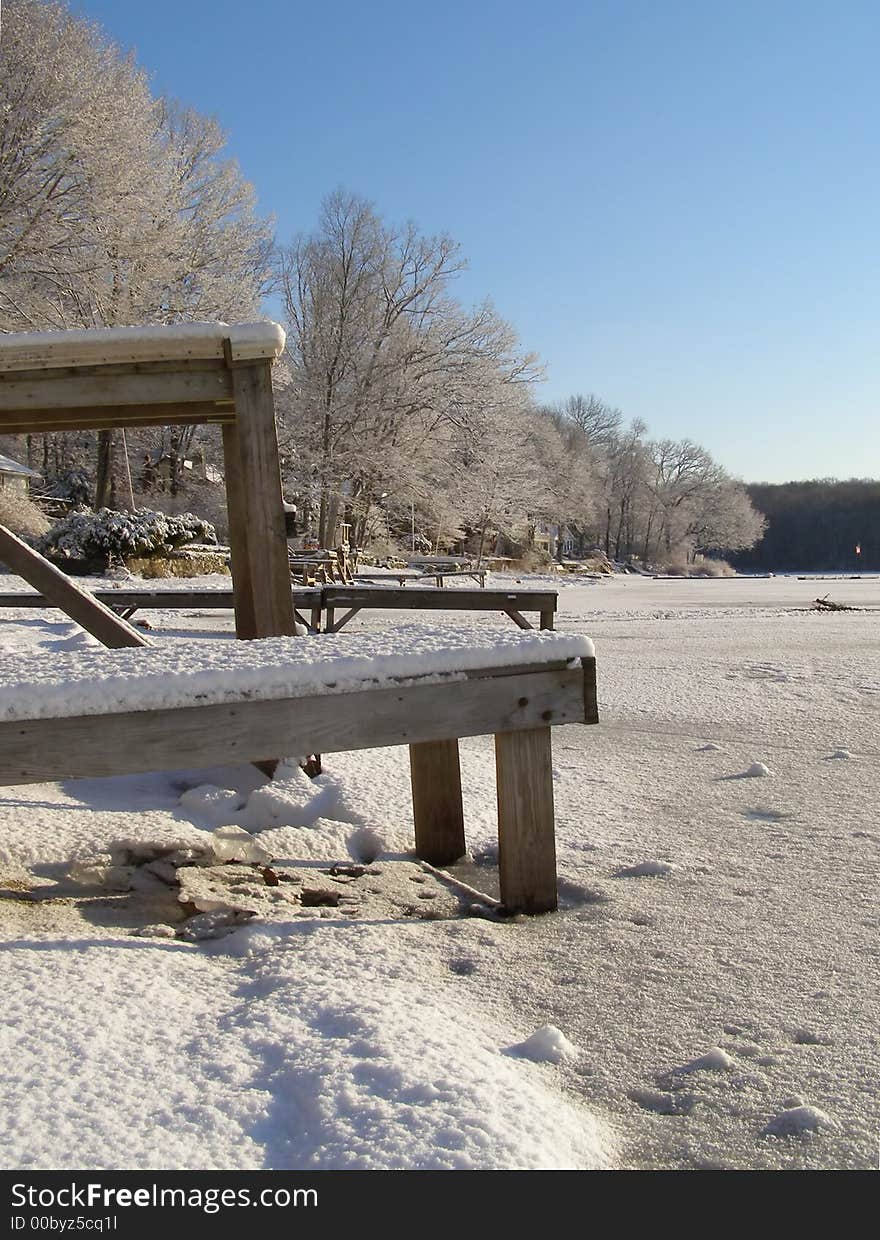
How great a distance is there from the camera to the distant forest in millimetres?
90812

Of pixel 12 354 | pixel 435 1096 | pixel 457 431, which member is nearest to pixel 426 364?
pixel 457 431

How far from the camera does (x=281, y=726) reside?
2.61 meters

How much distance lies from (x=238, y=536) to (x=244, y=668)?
95.7 inches

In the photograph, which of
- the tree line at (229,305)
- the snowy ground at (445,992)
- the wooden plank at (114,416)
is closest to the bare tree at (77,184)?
the tree line at (229,305)

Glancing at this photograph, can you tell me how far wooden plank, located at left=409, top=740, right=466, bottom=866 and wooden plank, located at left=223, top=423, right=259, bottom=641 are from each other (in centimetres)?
115

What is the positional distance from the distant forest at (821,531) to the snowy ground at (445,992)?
288 feet

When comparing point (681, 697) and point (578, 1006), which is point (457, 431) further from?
point (578, 1006)

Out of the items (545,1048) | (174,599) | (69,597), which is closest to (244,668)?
(545,1048)

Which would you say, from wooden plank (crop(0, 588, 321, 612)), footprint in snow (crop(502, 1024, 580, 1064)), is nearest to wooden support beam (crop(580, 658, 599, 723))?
footprint in snow (crop(502, 1024, 580, 1064))

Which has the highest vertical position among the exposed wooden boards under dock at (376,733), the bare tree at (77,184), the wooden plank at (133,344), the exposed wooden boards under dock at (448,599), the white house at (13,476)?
the bare tree at (77,184)

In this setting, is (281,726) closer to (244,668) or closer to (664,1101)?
(244,668)

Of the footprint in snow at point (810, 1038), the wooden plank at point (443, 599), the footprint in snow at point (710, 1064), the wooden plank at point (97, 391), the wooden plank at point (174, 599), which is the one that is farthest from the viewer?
the wooden plank at point (174, 599)

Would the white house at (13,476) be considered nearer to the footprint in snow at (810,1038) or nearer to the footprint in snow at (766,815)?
the footprint in snow at (766,815)

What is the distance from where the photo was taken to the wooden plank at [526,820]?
306cm
